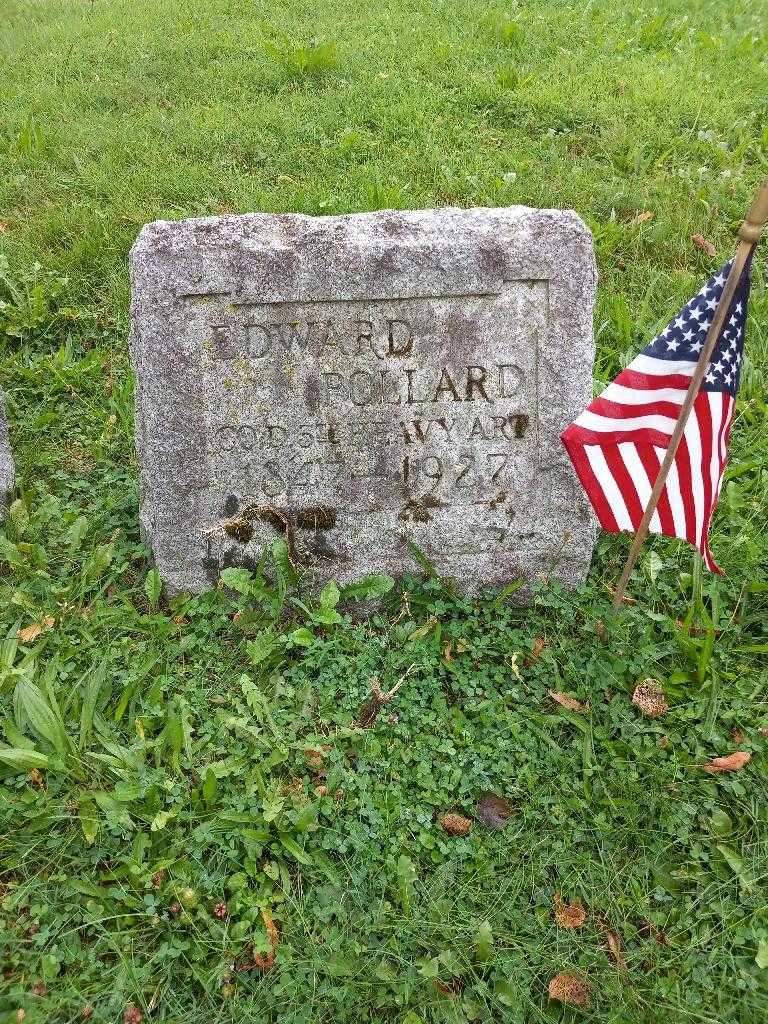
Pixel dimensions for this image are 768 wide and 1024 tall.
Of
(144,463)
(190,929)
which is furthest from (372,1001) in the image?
(144,463)

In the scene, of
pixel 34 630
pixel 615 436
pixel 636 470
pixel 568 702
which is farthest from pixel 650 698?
pixel 34 630

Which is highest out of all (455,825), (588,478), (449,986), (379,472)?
(588,478)

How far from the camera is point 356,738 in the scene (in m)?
2.80

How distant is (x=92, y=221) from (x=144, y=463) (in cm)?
251

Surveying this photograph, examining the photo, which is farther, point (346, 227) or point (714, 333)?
point (346, 227)

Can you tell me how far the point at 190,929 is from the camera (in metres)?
2.39

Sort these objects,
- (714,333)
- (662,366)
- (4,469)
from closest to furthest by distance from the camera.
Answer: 1. (714,333)
2. (662,366)
3. (4,469)

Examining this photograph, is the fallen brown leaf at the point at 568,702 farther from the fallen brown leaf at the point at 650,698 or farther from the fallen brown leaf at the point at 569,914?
the fallen brown leaf at the point at 569,914

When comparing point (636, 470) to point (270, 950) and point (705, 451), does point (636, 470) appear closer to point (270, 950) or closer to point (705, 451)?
point (705, 451)

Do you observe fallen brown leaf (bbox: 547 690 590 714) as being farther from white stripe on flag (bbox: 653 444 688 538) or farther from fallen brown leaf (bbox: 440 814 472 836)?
white stripe on flag (bbox: 653 444 688 538)

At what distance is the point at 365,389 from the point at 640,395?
0.94 meters

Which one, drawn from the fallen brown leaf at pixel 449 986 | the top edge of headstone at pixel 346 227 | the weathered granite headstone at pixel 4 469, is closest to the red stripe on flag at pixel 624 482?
the top edge of headstone at pixel 346 227

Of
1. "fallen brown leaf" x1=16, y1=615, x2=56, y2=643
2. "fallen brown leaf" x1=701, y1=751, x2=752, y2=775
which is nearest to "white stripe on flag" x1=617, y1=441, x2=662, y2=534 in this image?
"fallen brown leaf" x1=701, y1=751, x2=752, y2=775

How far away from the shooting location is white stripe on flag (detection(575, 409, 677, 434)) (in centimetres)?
266
